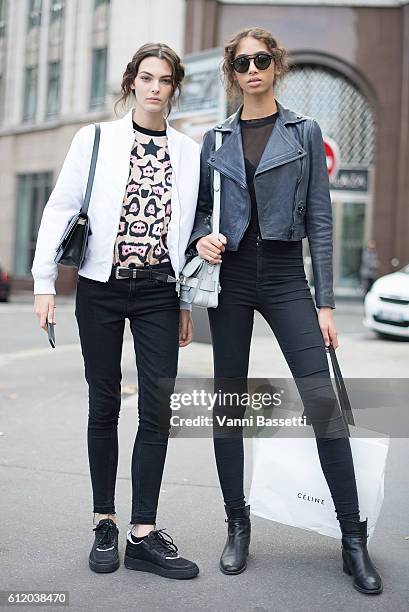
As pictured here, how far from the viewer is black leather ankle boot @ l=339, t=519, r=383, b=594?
9.62ft

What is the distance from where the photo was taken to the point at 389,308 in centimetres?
1236

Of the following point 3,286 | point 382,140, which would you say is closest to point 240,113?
point 3,286

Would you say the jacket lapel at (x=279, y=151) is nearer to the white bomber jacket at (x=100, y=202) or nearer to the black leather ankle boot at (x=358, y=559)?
the white bomber jacket at (x=100, y=202)

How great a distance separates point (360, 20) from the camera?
2483 centimetres

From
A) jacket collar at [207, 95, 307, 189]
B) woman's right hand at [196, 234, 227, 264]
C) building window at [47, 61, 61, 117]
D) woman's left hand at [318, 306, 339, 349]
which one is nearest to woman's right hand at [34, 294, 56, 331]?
woman's right hand at [196, 234, 227, 264]

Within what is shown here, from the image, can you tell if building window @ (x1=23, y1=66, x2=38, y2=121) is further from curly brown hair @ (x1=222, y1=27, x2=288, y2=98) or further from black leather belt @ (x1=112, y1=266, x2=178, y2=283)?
black leather belt @ (x1=112, y1=266, x2=178, y2=283)

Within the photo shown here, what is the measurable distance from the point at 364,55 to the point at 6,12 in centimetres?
1455

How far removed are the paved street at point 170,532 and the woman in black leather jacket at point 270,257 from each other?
17 centimetres

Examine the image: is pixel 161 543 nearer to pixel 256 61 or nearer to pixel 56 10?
pixel 256 61

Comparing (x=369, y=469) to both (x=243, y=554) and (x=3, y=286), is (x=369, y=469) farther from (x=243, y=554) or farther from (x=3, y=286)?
(x=3, y=286)

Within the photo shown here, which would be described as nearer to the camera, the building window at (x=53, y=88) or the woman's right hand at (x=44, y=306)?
the woman's right hand at (x=44, y=306)

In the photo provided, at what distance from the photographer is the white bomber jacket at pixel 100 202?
10.2 ft

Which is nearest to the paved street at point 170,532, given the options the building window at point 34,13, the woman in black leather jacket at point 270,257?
the woman in black leather jacket at point 270,257

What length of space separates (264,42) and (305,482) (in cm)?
174
